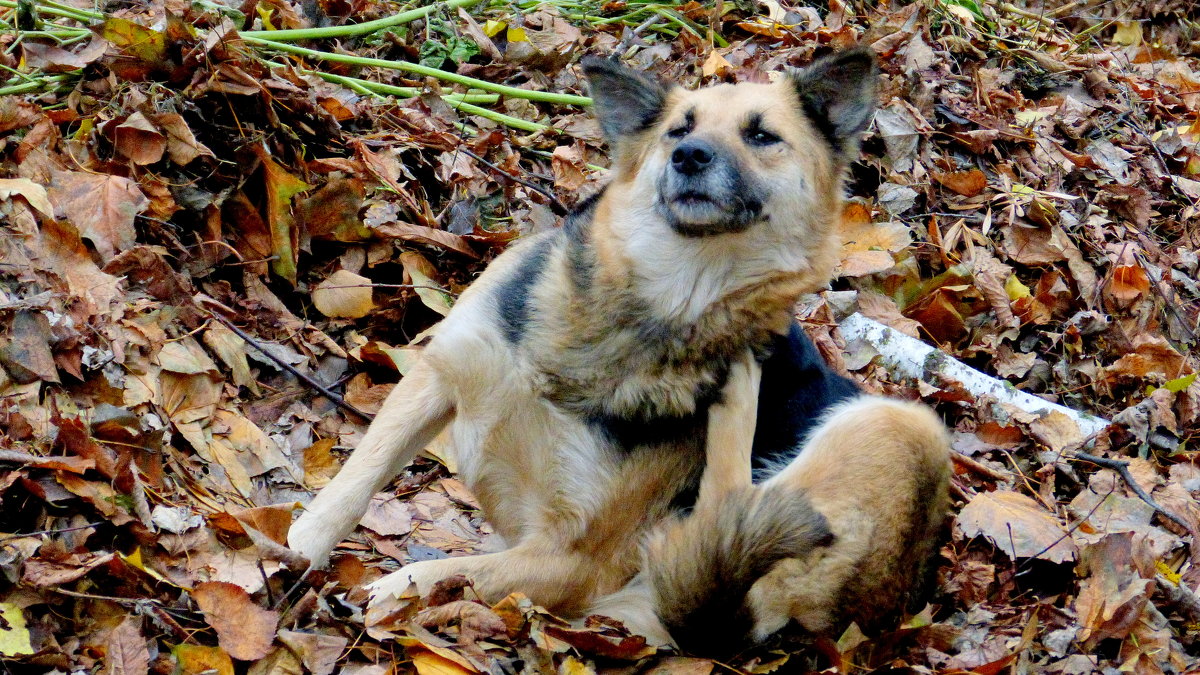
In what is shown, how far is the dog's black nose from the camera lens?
12.0ft

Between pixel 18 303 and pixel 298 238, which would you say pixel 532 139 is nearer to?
pixel 298 238

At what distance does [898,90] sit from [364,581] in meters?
4.42

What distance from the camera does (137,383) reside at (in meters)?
3.88

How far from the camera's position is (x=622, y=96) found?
417 cm

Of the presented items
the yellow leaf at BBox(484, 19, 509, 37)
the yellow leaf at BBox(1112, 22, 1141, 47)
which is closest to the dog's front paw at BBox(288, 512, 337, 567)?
the yellow leaf at BBox(484, 19, 509, 37)

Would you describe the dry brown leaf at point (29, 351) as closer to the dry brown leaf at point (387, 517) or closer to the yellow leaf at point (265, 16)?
the dry brown leaf at point (387, 517)

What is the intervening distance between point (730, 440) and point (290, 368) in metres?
1.95

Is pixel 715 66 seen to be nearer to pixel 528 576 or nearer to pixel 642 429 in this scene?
Answer: pixel 642 429

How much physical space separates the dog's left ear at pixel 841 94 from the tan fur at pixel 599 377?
25 cm

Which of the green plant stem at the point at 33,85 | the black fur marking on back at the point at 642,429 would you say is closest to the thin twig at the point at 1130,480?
the black fur marking on back at the point at 642,429

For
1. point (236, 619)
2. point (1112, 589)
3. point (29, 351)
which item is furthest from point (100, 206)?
point (1112, 589)

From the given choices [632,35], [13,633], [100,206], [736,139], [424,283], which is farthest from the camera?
[632,35]

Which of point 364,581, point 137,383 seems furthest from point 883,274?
point 137,383

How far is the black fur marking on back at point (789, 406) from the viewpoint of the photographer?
13.4ft
